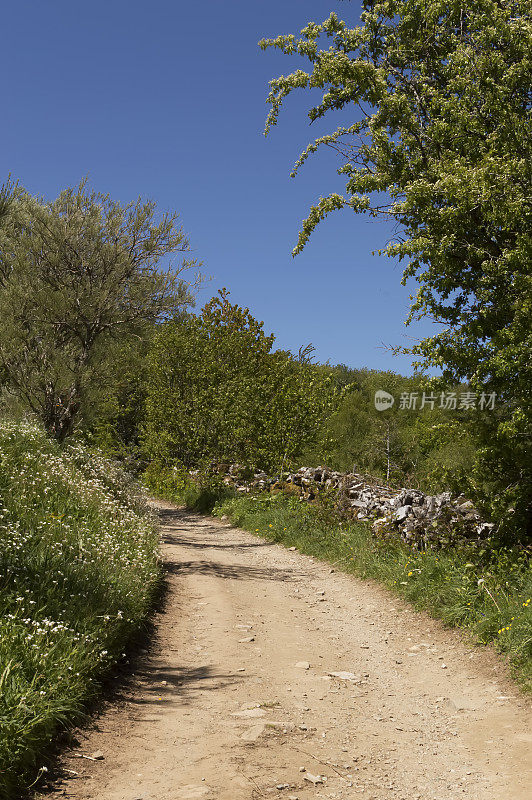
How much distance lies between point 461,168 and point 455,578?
534 centimetres

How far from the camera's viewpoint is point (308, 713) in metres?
5.41

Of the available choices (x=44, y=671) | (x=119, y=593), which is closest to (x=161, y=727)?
(x=44, y=671)

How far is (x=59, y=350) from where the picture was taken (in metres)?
13.2

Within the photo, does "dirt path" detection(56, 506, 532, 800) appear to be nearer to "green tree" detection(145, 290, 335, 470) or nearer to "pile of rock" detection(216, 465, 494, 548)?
"pile of rock" detection(216, 465, 494, 548)

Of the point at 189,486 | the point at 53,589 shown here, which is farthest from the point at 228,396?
the point at 53,589

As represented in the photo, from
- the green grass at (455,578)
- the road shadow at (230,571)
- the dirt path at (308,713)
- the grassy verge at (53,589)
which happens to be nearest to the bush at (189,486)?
the green grass at (455,578)

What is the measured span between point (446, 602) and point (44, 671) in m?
5.34

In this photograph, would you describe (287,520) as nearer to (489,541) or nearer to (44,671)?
(489,541)

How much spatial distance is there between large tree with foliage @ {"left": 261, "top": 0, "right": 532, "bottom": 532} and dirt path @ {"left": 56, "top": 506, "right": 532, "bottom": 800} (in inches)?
109

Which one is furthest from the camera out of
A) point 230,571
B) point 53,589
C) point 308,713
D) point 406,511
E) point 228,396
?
point 228,396

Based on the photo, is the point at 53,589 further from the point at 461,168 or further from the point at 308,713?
the point at 461,168

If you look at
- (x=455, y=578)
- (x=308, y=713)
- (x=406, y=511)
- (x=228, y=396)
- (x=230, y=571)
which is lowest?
(x=230, y=571)

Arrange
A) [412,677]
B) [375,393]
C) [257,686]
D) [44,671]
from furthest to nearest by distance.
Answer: [375,393], [412,677], [257,686], [44,671]

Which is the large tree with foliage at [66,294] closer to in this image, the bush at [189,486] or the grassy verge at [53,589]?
the grassy verge at [53,589]
